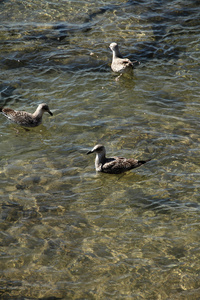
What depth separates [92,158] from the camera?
39.0 feet

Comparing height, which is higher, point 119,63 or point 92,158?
point 119,63

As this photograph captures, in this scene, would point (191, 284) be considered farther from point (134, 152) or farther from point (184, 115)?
point (184, 115)

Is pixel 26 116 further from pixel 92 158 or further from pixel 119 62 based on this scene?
pixel 119 62

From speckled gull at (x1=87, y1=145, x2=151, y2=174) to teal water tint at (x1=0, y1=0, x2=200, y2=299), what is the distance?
0.28 m

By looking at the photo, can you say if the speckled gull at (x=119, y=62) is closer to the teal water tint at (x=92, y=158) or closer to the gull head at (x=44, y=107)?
the teal water tint at (x=92, y=158)

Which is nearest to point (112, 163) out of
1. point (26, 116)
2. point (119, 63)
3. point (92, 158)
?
point (92, 158)

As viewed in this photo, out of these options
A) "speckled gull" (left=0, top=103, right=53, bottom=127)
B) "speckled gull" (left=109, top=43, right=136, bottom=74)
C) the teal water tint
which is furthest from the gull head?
"speckled gull" (left=109, top=43, right=136, bottom=74)

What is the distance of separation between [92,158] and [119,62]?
5413mm

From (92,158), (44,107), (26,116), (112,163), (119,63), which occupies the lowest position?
(92,158)

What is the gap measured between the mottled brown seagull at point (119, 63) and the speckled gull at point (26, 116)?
3892 millimetres

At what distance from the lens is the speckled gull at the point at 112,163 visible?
1077 centimetres

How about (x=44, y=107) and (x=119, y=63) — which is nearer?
(x=44, y=107)

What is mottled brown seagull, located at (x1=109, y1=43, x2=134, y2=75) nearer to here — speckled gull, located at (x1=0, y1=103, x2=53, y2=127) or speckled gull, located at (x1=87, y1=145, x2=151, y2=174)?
speckled gull, located at (x1=0, y1=103, x2=53, y2=127)

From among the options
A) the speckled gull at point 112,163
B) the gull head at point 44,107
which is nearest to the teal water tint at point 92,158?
the speckled gull at point 112,163
